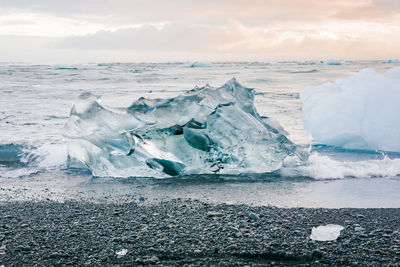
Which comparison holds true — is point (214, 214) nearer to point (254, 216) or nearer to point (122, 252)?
point (254, 216)

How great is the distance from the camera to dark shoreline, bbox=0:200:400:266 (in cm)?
286

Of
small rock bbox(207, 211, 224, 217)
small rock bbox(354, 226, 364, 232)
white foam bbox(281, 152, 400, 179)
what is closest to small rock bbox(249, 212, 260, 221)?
small rock bbox(207, 211, 224, 217)

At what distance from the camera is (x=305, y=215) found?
3.81 metres

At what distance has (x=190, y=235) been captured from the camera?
3.26 metres

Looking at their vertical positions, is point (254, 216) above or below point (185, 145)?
below

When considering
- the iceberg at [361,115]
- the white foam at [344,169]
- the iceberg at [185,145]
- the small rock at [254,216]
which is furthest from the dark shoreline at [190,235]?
the iceberg at [361,115]

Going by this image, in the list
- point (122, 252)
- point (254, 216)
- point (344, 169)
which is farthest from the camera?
point (344, 169)

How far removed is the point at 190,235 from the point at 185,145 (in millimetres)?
2388

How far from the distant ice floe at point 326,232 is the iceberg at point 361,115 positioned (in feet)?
12.9

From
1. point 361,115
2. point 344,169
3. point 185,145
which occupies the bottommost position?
point 344,169

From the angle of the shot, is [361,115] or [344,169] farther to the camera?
[361,115]

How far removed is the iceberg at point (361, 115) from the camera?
6.92 meters

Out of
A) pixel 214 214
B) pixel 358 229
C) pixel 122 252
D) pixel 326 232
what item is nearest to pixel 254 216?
pixel 214 214

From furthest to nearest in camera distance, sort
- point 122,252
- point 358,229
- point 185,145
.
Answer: point 185,145, point 358,229, point 122,252
